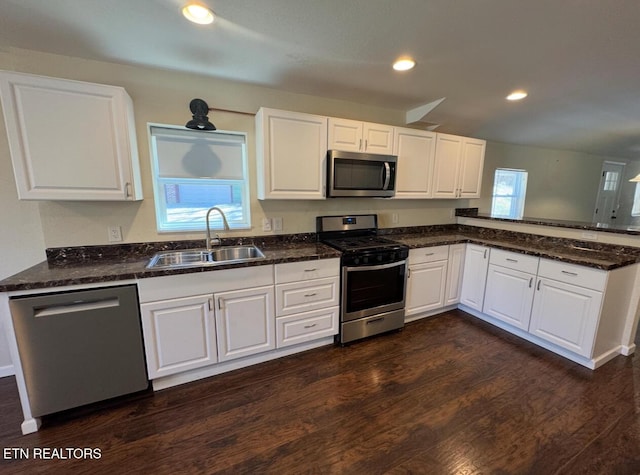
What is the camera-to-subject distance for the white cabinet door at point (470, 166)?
3287 mm

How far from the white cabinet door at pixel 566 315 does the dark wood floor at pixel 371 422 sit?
22cm

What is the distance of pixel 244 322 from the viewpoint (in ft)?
7.06

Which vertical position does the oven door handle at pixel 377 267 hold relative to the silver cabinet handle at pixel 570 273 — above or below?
below

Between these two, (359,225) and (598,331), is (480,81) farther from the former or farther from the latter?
(598,331)

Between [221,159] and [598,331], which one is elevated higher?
[221,159]

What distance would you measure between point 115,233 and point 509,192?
5896 mm

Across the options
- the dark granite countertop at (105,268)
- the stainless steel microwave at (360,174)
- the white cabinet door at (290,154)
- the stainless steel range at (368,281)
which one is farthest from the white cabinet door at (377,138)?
Answer: the dark granite countertop at (105,268)

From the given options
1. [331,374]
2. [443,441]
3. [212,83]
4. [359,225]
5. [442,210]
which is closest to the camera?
[443,441]

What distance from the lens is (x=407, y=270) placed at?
2779 mm

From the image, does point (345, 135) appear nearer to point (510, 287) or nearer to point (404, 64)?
point (404, 64)

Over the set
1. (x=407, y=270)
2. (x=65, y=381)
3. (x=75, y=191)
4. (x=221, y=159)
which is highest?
(x=221, y=159)

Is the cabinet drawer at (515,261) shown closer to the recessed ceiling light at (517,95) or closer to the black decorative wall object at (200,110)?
the recessed ceiling light at (517,95)

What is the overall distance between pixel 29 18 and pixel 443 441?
11.5 feet

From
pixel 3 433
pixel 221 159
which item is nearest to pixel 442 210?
pixel 221 159
